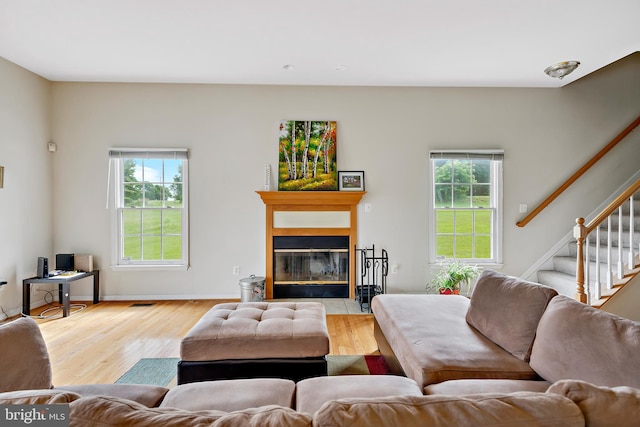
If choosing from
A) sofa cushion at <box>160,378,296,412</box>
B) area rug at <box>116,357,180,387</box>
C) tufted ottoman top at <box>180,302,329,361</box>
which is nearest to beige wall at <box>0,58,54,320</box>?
area rug at <box>116,357,180,387</box>

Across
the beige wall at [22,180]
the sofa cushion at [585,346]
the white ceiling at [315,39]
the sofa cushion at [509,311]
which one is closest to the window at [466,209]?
the white ceiling at [315,39]

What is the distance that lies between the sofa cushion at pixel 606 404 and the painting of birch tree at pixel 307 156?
3.67 metres

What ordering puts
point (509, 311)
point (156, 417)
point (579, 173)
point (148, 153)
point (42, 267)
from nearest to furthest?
point (156, 417), point (509, 311), point (42, 267), point (148, 153), point (579, 173)

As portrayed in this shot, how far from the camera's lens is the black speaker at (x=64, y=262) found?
13.1 feet

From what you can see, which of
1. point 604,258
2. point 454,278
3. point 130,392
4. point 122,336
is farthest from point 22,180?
point 604,258

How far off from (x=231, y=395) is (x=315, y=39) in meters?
2.96

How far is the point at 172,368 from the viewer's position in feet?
8.27

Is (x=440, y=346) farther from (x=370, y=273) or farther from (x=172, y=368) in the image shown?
(x=370, y=273)

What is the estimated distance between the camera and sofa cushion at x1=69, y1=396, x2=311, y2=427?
67 cm

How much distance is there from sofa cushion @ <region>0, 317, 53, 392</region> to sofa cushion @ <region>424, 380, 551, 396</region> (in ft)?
5.21

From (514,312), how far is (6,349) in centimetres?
230

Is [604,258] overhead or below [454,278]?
overhead

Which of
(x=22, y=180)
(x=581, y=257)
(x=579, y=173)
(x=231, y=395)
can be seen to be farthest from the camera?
(x=579, y=173)

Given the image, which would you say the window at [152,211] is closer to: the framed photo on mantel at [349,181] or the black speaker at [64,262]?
the black speaker at [64,262]
